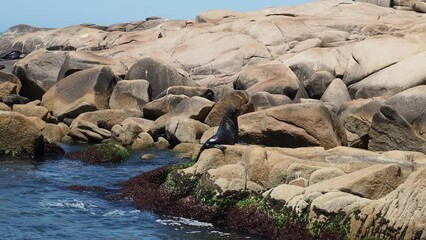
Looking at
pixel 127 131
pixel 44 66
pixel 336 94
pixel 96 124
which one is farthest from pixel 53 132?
pixel 336 94

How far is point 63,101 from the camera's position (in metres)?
33.7

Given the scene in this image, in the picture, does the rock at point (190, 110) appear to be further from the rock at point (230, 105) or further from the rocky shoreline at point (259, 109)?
the rock at point (230, 105)

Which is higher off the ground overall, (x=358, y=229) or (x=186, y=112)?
(x=358, y=229)

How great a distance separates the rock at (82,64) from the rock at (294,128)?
48.9 feet

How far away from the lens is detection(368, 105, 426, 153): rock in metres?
24.7

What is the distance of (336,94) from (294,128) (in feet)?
31.7

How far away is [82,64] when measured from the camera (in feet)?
125

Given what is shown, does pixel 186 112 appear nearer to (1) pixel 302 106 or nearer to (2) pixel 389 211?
(1) pixel 302 106

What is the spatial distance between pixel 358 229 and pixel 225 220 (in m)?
3.48

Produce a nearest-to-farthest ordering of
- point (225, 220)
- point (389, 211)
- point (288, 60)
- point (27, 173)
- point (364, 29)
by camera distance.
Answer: point (389, 211) < point (225, 220) < point (27, 173) < point (288, 60) < point (364, 29)

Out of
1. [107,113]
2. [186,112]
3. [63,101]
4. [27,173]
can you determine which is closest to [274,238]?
[27,173]

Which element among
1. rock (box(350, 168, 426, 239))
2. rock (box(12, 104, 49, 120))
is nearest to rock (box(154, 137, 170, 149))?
rock (box(12, 104, 49, 120))

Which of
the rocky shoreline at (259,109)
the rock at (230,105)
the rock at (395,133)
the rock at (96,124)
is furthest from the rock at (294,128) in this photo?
the rock at (96,124)

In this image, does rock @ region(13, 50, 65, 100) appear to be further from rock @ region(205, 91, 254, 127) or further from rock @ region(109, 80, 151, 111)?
rock @ region(205, 91, 254, 127)
